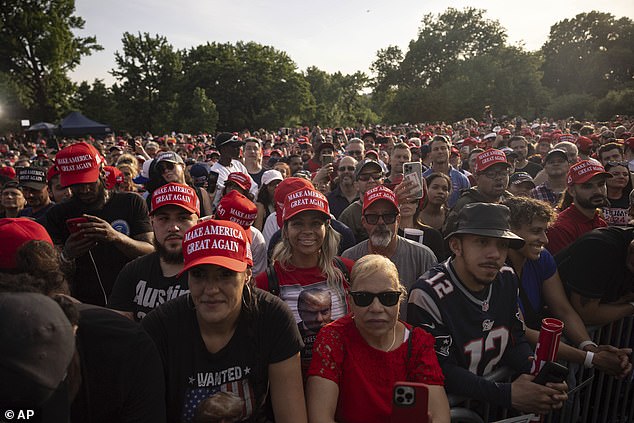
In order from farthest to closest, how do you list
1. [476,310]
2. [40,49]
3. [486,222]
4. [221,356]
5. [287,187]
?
[40,49]
[287,187]
[486,222]
[476,310]
[221,356]

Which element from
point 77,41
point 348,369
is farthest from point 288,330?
point 77,41

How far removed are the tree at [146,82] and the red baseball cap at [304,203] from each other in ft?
162

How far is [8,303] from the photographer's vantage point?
115 centimetres

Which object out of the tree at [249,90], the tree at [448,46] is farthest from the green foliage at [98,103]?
the tree at [448,46]

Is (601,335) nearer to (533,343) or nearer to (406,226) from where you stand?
(533,343)

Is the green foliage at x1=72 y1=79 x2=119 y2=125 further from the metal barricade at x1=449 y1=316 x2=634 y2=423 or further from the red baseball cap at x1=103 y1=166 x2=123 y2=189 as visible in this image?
the metal barricade at x1=449 y1=316 x2=634 y2=423

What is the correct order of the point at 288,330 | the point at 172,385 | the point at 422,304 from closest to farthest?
the point at 172,385 < the point at 288,330 < the point at 422,304

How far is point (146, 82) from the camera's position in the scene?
171 feet

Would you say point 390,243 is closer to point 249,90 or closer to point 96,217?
point 96,217

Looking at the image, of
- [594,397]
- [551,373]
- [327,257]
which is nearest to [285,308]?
[327,257]

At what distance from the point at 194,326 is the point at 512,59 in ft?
181

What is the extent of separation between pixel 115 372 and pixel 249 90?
5332cm

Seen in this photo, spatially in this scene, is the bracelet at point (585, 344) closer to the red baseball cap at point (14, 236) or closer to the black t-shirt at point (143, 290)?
the black t-shirt at point (143, 290)

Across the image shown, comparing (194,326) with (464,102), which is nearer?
(194,326)
